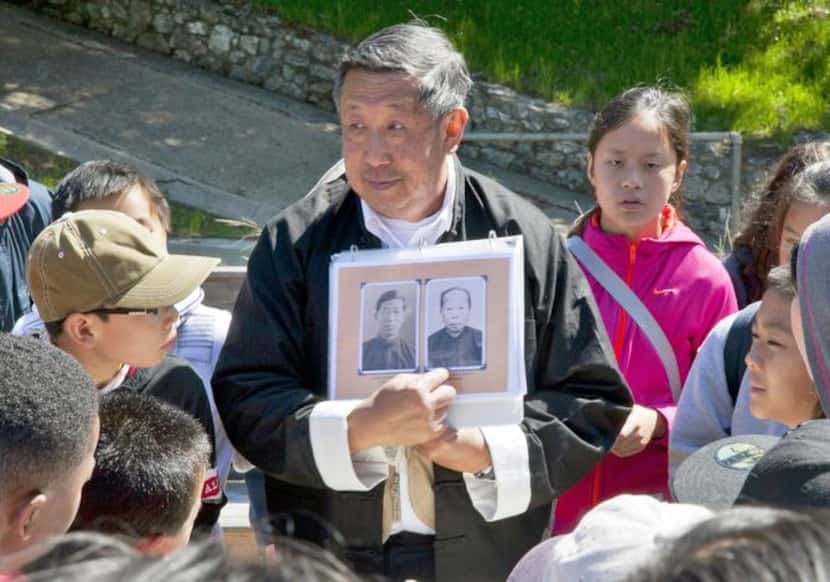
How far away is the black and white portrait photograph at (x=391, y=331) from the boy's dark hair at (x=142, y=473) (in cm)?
42

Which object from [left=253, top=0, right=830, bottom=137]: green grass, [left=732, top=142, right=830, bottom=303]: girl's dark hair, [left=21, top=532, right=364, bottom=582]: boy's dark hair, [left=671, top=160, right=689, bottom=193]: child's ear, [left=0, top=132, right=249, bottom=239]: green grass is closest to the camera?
[left=21, top=532, right=364, bottom=582]: boy's dark hair

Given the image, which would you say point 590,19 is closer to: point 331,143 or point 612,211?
point 331,143

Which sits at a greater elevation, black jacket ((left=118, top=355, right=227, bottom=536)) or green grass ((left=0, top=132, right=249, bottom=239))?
green grass ((left=0, top=132, right=249, bottom=239))

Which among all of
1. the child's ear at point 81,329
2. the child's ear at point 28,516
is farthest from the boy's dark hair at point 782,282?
the child's ear at point 28,516

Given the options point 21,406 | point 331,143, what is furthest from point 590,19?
point 21,406

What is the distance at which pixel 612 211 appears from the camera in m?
3.81

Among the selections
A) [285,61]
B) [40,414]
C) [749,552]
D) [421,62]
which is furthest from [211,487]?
[285,61]

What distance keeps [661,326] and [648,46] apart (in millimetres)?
8609

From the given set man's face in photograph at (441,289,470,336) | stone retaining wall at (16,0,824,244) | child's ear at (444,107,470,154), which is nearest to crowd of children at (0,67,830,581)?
man's face in photograph at (441,289,470,336)

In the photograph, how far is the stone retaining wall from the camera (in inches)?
437

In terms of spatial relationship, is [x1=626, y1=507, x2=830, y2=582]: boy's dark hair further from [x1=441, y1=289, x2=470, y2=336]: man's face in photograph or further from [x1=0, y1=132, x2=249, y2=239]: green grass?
[x1=0, y1=132, x2=249, y2=239]: green grass

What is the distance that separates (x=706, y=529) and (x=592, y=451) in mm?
1751

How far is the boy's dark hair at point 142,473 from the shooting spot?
2463 millimetres

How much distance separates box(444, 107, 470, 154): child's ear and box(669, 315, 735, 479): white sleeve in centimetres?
83
